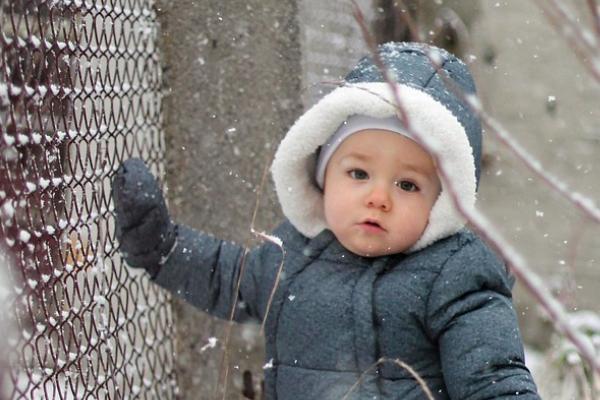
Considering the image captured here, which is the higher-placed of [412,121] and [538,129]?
[412,121]

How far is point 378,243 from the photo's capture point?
2.56m

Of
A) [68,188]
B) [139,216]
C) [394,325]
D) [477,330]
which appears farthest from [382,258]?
[68,188]

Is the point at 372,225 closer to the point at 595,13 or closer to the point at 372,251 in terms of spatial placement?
the point at 372,251

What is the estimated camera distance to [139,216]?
2.72m

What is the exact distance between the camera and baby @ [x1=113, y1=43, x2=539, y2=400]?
2479 millimetres

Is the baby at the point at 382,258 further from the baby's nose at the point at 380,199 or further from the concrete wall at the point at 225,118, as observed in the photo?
the concrete wall at the point at 225,118

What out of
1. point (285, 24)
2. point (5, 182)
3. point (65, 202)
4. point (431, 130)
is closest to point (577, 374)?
point (285, 24)

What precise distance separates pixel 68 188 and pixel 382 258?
0.79m

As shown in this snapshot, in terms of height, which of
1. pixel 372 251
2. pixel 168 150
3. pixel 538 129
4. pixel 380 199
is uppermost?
pixel 380 199

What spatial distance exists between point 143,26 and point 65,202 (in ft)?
3.24

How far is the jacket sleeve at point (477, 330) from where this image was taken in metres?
2.36

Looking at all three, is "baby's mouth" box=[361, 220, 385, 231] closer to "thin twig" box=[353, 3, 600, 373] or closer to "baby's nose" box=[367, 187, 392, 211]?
"baby's nose" box=[367, 187, 392, 211]

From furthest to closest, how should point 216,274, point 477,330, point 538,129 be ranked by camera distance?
point 538,129 → point 216,274 → point 477,330

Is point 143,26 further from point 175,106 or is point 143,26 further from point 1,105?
point 1,105
